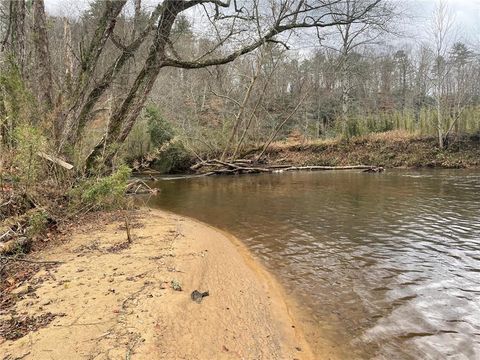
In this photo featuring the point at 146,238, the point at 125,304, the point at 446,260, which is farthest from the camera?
the point at 146,238

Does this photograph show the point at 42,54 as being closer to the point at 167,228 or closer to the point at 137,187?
the point at 137,187

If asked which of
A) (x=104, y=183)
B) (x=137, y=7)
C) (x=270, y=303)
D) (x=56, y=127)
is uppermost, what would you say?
(x=137, y=7)

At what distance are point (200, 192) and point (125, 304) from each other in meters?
10.4

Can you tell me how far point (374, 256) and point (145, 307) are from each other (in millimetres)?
3768

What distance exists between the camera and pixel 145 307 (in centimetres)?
384

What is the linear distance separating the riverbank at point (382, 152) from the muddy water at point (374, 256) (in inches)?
311

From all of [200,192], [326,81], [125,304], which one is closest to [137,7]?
[200,192]

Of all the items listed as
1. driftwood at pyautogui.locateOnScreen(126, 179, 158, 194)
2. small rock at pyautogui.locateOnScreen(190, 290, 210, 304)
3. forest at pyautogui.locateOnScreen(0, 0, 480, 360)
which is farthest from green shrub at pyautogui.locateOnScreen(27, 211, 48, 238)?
small rock at pyautogui.locateOnScreen(190, 290, 210, 304)

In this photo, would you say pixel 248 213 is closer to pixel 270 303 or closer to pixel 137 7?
pixel 270 303

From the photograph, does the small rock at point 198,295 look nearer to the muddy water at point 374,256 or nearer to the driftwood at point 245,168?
the muddy water at point 374,256

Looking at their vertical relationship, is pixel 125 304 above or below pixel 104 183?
below

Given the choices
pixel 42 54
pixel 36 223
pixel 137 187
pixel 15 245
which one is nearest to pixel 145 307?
pixel 15 245

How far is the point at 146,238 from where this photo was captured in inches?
265

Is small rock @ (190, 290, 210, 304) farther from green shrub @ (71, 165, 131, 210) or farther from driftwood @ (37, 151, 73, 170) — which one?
driftwood @ (37, 151, 73, 170)
